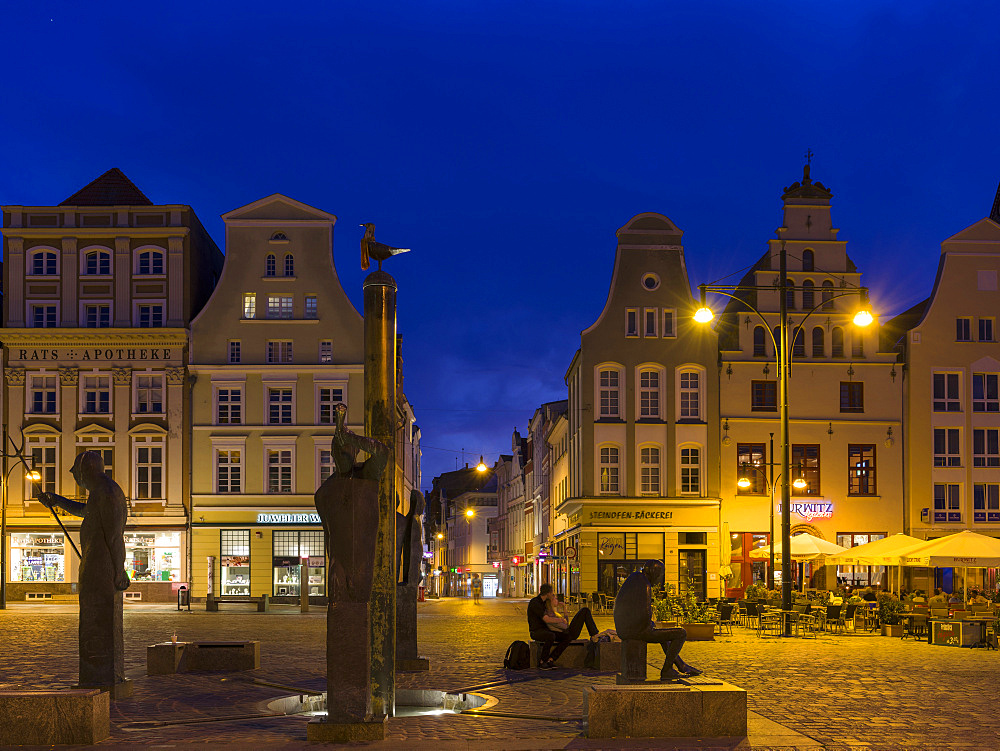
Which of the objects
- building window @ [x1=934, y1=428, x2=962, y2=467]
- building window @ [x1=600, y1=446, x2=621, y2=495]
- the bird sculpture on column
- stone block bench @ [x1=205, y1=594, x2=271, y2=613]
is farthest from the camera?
building window @ [x1=934, y1=428, x2=962, y2=467]

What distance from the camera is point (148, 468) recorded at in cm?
5659

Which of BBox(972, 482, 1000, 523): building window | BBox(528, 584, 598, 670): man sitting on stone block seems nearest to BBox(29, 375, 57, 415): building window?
BBox(972, 482, 1000, 523): building window

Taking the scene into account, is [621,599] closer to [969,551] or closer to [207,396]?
[969,551]

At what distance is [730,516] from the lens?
51094 mm

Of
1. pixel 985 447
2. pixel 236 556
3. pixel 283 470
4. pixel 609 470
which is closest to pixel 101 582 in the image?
pixel 609 470

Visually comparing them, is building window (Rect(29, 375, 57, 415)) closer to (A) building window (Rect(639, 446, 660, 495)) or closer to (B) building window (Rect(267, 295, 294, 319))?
(B) building window (Rect(267, 295, 294, 319))

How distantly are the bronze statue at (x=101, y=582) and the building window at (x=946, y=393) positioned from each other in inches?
1701

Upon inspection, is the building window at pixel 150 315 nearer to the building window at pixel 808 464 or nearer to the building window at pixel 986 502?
the building window at pixel 808 464

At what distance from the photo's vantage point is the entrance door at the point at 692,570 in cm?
5034

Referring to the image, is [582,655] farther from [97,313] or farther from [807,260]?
[97,313]

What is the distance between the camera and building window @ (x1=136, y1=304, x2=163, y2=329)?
187ft

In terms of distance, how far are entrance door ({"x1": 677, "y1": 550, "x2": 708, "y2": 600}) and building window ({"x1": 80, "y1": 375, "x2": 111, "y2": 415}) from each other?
26.8 metres

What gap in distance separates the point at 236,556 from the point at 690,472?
69.2 ft

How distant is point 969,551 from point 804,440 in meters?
19.8
